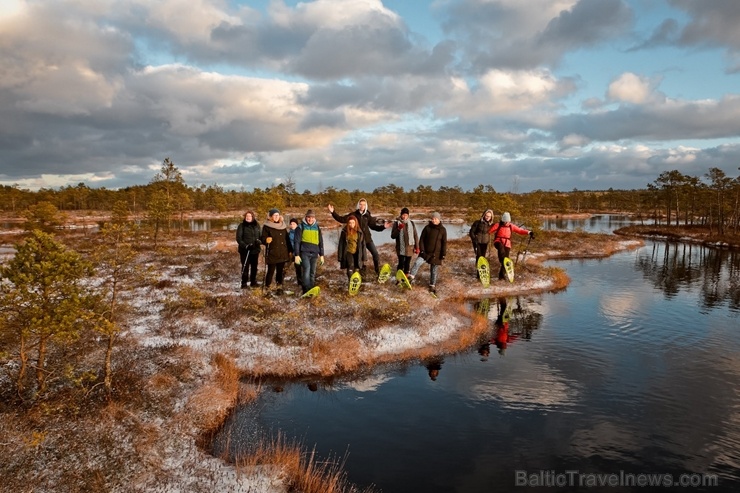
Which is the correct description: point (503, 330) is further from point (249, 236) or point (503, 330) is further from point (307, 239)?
point (249, 236)

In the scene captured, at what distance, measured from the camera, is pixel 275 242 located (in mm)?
17125

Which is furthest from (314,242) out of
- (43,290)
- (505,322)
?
(43,290)

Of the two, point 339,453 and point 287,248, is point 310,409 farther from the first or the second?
point 287,248

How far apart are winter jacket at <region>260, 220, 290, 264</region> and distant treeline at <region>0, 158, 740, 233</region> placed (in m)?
17.5

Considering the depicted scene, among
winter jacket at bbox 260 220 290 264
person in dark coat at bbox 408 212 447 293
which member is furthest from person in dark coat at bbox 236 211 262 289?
person in dark coat at bbox 408 212 447 293

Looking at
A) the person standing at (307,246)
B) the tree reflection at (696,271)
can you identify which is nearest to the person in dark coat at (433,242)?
the person standing at (307,246)

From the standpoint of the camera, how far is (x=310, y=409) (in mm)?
10750

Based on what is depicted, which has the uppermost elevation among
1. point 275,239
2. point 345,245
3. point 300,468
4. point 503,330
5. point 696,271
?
point 275,239

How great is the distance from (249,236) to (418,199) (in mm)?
141153

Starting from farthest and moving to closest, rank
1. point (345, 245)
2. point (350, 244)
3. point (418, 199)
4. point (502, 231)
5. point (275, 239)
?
point (418, 199) < point (502, 231) < point (345, 245) < point (350, 244) < point (275, 239)

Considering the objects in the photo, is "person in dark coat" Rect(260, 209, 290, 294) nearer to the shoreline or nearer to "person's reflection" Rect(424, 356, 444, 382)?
the shoreline

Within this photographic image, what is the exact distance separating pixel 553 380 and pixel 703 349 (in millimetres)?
6911

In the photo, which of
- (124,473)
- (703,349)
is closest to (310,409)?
(124,473)

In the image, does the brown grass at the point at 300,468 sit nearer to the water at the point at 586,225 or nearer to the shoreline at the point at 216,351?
the shoreline at the point at 216,351
